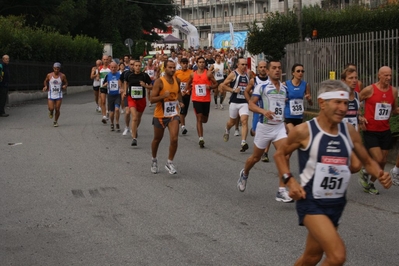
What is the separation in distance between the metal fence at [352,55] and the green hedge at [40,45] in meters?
14.1

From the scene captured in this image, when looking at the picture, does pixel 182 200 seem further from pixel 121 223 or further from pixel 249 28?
pixel 249 28

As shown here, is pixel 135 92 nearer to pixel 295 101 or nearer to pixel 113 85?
pixel 113 85

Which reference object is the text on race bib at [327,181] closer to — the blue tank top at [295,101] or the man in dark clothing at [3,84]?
the blue tank top at [295,101]

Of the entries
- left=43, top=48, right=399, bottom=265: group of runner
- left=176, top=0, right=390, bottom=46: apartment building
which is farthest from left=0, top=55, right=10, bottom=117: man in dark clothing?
left=176, top=0, right=390, bottom=46: apartment building

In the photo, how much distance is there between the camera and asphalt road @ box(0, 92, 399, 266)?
23.9ft

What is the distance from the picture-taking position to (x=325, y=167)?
220 inches

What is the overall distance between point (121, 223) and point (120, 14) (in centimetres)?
5137

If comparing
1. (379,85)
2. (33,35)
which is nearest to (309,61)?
(379,85)

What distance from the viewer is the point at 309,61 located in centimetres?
2136

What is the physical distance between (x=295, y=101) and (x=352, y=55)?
6.25 meters

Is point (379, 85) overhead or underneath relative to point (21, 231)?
overhead

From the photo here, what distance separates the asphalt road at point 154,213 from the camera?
287 inches

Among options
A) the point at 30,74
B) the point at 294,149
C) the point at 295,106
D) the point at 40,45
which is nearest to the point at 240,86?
the point at 295,106

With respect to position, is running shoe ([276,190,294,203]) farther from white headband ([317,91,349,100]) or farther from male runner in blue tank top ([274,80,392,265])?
white headband ([317,91,349,100])
